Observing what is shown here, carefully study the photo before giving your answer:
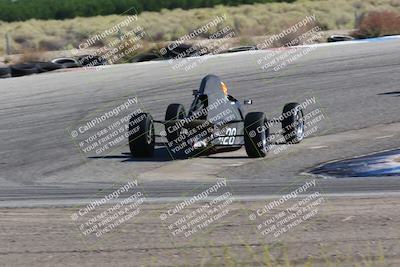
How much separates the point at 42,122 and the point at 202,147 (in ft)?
22.7

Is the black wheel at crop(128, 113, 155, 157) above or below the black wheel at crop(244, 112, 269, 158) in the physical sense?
above

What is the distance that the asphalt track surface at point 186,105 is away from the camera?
13109 millimetres

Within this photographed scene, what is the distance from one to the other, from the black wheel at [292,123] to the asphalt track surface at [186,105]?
0.70 ft

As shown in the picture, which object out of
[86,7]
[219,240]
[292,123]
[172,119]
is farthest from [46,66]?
[86,7]

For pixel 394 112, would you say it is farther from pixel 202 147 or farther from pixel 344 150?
pixel 202 147

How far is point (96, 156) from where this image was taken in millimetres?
16969

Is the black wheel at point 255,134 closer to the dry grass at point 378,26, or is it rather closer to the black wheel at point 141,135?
the black wheel at point 141,135

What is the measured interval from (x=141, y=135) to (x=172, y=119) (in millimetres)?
659

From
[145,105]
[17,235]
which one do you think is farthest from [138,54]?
[17,235]

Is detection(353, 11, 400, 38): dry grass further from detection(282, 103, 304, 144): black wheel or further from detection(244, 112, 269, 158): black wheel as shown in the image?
detection(244, 112, 269, 158): black wheel

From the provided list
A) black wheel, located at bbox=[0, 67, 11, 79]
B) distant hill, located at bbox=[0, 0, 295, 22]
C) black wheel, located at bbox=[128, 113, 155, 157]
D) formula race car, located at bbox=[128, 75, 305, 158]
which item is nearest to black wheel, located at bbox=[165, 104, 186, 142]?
formula race car, located at bbox=[128, 75, 305, 158]

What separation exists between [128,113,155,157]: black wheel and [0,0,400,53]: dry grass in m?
29.3

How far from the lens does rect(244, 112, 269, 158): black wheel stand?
1523cm

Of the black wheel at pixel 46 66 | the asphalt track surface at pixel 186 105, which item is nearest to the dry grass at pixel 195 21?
→ the black wheel at pixel 46 66
